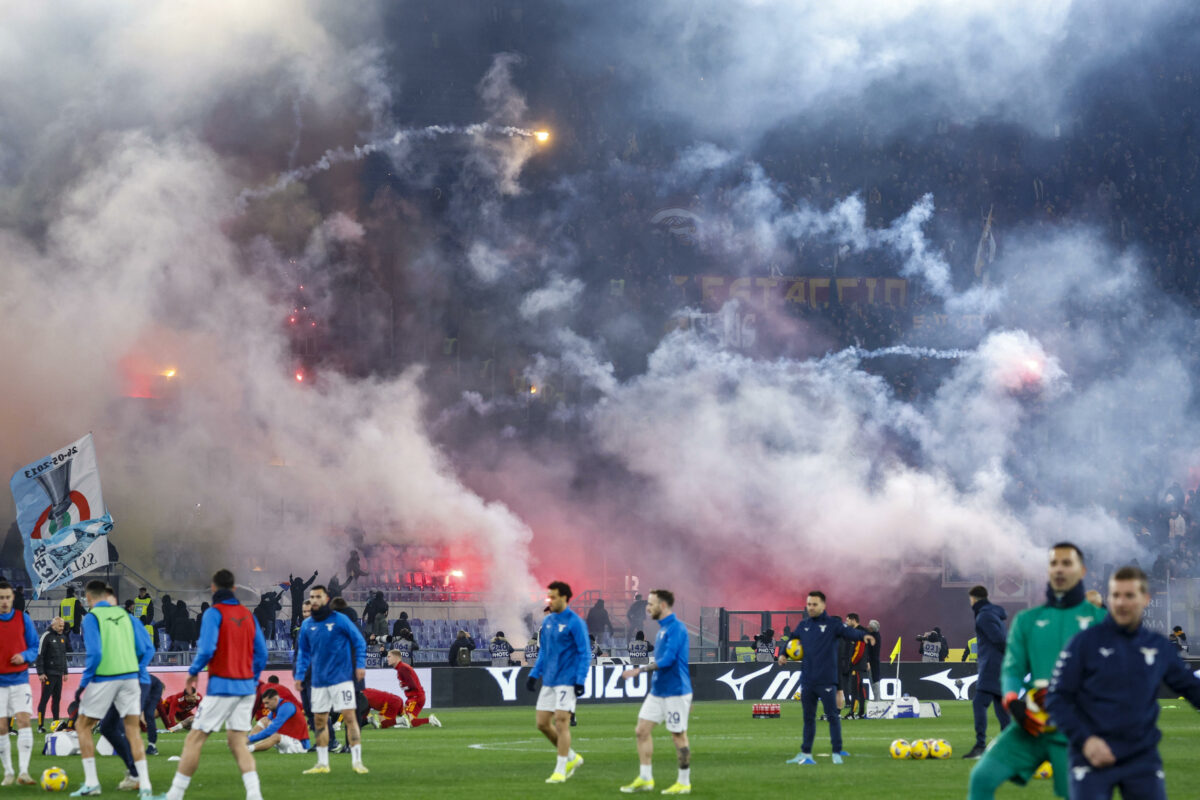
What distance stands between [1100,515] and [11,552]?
42482 mm

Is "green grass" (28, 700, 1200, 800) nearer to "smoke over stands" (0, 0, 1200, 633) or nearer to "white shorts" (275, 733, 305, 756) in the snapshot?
"white shorts" (275, 733, 305, 756)

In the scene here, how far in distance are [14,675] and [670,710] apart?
7424mm

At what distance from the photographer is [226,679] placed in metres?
12.7

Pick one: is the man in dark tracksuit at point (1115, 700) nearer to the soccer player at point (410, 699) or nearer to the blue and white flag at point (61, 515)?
the soccer player at point (410, 699)

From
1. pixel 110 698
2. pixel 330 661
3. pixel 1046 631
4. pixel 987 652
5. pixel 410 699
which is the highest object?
pixel 1046 631

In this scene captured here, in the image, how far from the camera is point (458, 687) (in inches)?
1302

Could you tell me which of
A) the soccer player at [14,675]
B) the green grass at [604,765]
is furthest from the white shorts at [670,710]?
the soccer player at [14,675]

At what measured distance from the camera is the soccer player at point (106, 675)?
1410 cm

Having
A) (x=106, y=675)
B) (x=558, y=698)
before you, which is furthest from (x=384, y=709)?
(x=106, y=675)

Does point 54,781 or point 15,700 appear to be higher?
point 15,700

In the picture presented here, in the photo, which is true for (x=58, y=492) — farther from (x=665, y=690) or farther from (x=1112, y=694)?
(x=1112, y=694)

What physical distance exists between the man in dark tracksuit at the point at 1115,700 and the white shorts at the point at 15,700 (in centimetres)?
1240

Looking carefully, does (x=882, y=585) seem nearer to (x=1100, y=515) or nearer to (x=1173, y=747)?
(x=1100, y=515)

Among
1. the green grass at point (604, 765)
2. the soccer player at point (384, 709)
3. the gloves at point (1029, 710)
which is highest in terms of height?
the gloves at point (1029, 710)
